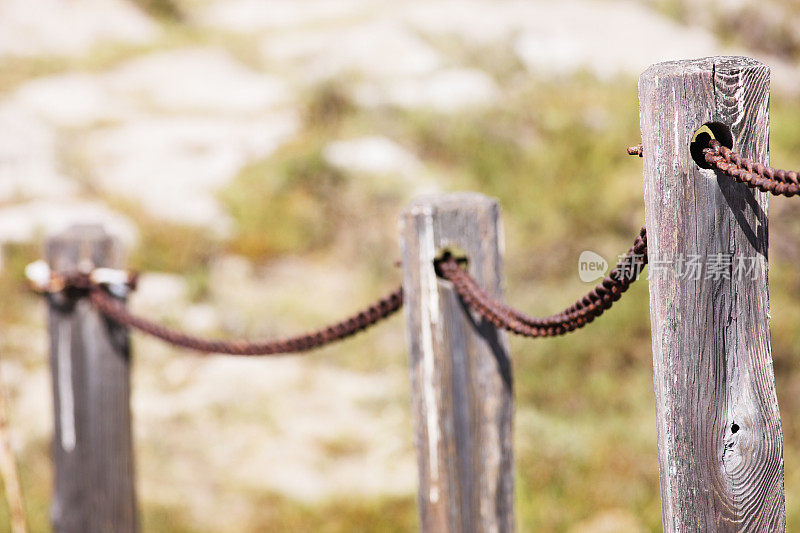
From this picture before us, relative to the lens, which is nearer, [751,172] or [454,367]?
[751,172]

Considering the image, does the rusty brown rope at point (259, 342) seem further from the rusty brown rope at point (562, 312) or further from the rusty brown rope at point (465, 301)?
the rusty brown rope at point (562, 312)

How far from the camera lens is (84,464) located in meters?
2.25

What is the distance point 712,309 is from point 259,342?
1.12 metres

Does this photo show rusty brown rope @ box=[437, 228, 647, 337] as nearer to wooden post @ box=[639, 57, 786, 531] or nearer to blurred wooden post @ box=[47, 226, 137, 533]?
wooden post @ box=[639, 57, 786, 531]

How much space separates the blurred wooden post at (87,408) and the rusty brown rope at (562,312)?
46.6 inches

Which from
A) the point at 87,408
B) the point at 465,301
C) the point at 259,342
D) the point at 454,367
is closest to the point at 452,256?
the point at 465,301

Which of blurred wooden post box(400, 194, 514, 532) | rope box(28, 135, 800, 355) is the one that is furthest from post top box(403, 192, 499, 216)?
rope box(28, 135, 800, 355)

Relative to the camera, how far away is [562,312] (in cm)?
131

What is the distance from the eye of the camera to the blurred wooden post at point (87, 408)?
87.9 inches

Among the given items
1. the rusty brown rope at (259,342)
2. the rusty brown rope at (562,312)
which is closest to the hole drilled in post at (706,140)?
the rusty brown rope at (562,312)

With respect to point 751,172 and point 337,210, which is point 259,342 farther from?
point 337,210

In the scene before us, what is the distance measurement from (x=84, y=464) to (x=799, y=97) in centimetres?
712

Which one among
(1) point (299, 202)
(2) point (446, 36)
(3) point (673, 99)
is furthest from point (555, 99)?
(3) point (673, 99)

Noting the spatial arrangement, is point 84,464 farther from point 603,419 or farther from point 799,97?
point 799,97
